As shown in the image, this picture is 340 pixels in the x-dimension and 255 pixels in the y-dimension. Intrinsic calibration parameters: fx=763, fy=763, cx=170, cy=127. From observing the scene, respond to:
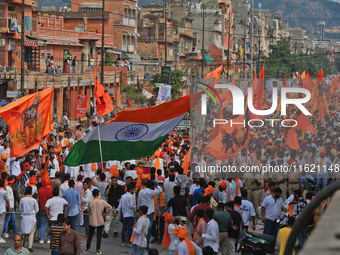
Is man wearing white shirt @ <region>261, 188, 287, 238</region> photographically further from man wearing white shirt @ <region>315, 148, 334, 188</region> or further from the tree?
the tree

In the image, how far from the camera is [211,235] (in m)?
10.4

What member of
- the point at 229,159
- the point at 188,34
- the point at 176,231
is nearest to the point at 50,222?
the point at 176,231

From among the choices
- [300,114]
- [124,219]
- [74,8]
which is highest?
[74,8]

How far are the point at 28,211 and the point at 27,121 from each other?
2641 millimetres

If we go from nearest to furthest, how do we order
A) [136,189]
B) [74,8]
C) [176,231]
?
[176,231], [136,189], [74,8]

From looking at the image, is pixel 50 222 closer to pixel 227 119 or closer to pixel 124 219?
pixel 124 219

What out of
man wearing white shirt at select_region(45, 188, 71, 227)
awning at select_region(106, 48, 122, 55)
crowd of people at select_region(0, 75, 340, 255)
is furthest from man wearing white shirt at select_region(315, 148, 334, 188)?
awning at select_region(106, 48, 122, 55)

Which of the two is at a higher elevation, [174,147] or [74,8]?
[74,8]

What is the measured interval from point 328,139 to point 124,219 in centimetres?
797

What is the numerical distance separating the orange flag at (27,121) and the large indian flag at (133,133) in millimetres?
1312

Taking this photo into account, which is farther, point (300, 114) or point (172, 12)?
point (172, 12)

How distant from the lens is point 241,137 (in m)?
16.5

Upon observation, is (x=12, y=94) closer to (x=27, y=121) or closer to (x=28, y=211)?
(x=27, y=121)

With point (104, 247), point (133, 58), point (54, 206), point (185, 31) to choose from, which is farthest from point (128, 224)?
point (185, 31)
